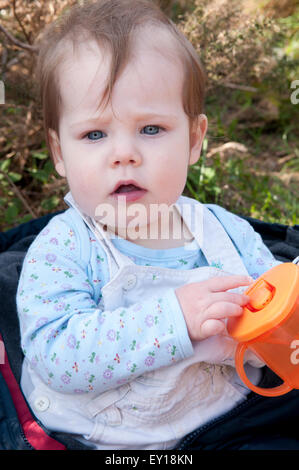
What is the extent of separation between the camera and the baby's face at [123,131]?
1134mm

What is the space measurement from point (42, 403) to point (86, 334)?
0.83ft

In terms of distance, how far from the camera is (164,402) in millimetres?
1188

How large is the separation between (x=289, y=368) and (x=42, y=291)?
0.55 m

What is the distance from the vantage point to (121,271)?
122 cm

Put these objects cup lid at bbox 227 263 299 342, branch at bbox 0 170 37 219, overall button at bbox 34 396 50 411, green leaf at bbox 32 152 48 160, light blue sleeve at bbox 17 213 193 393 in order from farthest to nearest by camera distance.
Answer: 1. green leaf at bbox 32 152 48 160
2. branch at bbox 0 170 37 219
3. overall button at bbox 34 396 50 411
4. light blue sleeve at bbox 17 213 193 393
5. cup lid at bbox 227 263 299 342

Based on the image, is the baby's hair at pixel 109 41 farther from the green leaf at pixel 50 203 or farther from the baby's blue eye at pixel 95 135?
the green leaf at pixel 50 203

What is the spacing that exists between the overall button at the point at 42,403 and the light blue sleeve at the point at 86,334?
0.29 ft

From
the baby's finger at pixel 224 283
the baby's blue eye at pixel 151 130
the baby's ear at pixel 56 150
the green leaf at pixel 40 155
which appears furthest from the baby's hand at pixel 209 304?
the green leaf at pixel 40 155

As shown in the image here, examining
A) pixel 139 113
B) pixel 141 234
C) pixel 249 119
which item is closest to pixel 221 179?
pixel 249 119

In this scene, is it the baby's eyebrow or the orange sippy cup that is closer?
the orange sippy cup

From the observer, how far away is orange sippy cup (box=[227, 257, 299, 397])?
0.98 meters

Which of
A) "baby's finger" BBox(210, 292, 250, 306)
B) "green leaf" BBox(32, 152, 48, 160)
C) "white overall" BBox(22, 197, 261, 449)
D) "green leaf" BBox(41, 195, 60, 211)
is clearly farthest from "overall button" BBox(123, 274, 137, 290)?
"green leaf" BBox(32, 152, 48, 160)

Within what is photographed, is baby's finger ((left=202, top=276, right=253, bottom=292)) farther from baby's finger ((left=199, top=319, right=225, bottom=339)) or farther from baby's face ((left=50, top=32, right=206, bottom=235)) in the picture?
baby's face ((left=50, top=32, right=206, bottom=235))

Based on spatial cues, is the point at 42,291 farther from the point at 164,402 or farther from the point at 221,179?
the point at 221,179
